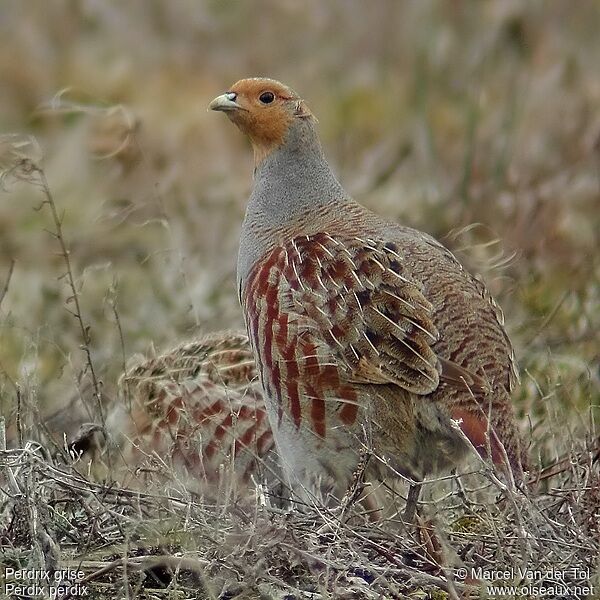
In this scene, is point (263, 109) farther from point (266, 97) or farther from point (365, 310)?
point (365, 310)

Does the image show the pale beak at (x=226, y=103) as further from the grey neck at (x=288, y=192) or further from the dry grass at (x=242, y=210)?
the dry grass at (x=242, y=210)

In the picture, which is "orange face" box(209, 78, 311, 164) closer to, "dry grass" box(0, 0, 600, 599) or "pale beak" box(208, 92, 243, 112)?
"pale beak" box(208, 92, 243, 112)

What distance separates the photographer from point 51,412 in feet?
17.6

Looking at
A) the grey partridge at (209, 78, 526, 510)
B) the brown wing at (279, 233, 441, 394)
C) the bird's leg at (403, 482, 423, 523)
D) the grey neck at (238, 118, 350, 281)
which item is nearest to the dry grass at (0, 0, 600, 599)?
the bird's leg at (403, 482, 423, 523)

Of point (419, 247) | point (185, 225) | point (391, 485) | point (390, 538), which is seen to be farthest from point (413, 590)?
point (185, 225)

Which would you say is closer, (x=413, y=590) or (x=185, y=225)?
(x=413, y=590)

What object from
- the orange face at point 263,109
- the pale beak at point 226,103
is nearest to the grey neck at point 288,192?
the orange face at point 263,109

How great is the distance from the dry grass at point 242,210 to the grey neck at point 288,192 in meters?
0.59

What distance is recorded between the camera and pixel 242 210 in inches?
312

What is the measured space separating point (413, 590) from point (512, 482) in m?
0.40

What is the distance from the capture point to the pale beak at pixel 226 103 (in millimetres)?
4650

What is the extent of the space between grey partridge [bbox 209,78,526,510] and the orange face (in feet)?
1.48

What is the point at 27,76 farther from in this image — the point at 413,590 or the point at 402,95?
the point at 413,590

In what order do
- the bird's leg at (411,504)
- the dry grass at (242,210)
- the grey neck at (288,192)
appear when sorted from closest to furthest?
the dry grass at (242,210) → the bird's leg at (411,504) → the grey neck at (288,192)
